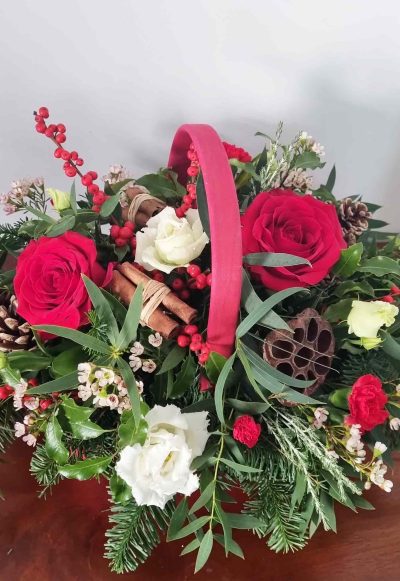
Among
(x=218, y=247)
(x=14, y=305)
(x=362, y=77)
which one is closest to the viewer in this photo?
(x=218, y=247)

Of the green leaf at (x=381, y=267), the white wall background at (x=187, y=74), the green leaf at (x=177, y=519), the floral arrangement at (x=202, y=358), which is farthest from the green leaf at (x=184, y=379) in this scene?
the white wall background at (x=187, y=74)

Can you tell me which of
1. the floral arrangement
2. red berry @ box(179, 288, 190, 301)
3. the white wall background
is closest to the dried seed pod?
the floral arrangement

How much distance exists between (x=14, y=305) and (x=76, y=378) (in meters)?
0.12

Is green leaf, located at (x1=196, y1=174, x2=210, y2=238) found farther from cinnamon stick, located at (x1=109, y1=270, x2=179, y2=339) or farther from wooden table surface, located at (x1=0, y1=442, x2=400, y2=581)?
wooden table surface, located at (x1=0, y1=442, x2=400, y2=581)

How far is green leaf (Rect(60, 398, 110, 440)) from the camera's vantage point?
541 millimetres

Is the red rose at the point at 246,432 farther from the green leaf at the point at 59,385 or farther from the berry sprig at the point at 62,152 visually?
the berry sprig at the point at 62,152

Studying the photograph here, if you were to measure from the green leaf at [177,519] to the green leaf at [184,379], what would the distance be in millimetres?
112

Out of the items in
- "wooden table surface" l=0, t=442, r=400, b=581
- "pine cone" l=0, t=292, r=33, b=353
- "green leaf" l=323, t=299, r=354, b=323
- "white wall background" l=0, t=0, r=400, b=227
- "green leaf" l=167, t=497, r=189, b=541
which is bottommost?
"wooden table surface" l=0, t=442, r=400, b=581

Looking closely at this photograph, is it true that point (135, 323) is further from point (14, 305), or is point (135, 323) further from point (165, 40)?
point (165, 40)

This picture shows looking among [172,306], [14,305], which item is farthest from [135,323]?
[14,305]

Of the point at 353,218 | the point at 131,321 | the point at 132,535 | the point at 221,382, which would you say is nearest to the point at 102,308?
the point at 131,321

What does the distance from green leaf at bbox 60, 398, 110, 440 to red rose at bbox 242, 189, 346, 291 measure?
0.75 feet

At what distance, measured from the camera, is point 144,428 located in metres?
0.52

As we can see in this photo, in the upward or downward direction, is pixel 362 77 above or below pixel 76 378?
above
